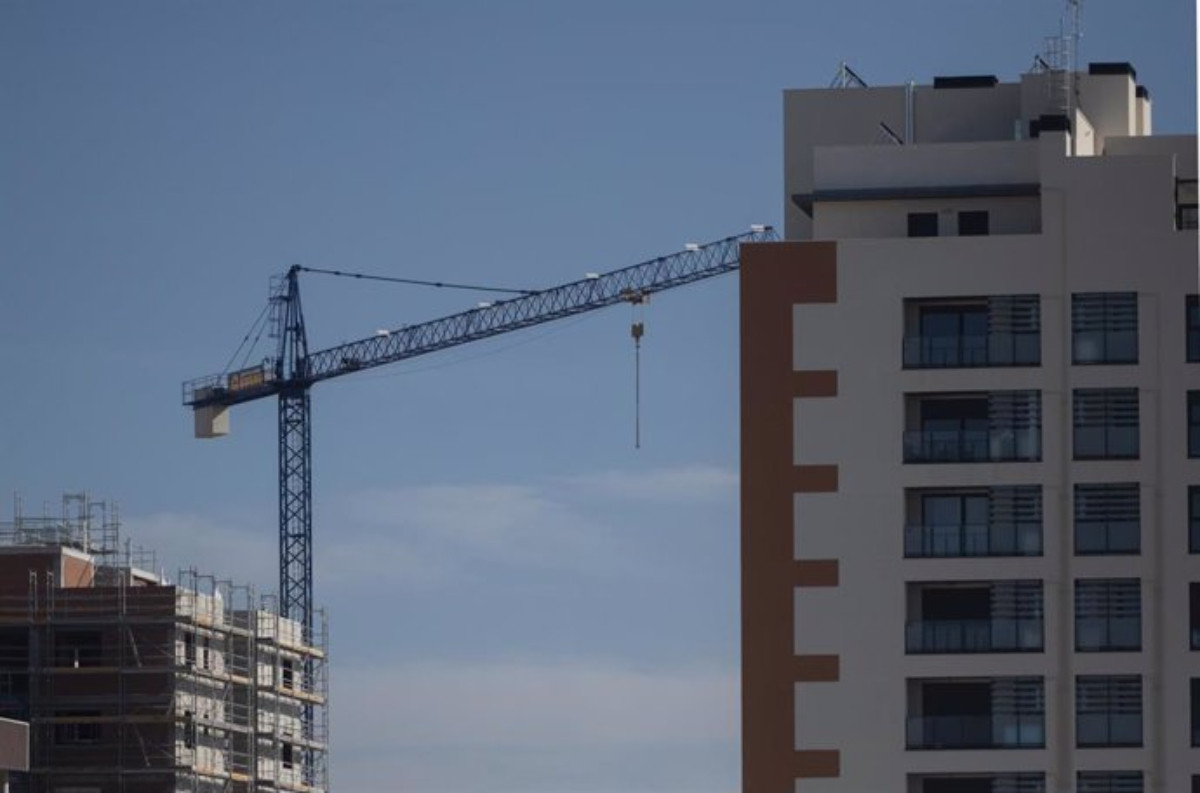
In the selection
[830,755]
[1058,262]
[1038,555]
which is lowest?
[830,755]

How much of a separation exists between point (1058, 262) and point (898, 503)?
9.19 feet

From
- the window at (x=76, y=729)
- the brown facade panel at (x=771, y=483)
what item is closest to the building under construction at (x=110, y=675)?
the window at (x=76, y=729)

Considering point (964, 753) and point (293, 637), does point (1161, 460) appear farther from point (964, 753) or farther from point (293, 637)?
point (293, 637)

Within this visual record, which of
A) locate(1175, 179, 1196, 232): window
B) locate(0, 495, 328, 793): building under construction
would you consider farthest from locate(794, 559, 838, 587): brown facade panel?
locate(0, 495, 328, 793): building under construction

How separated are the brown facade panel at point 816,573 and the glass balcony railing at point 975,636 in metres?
→ 0.84

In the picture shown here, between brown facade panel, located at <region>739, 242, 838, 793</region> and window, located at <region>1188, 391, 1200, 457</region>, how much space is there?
3.36 metres

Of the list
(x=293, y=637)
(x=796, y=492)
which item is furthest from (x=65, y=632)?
(x=796, y=492)

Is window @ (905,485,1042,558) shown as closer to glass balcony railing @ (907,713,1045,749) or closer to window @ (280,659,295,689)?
glass balcony railing @ (907,713,1045,749)

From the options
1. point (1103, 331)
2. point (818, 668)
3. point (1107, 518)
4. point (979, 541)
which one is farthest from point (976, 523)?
point (1103, 331)

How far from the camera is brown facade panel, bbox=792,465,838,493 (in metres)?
29.3

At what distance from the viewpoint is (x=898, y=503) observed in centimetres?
2922

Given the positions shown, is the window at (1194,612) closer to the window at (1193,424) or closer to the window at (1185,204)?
the window at (1193,424)

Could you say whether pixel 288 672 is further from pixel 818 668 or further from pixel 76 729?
pixel 818 668

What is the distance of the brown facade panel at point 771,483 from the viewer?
28.5m
